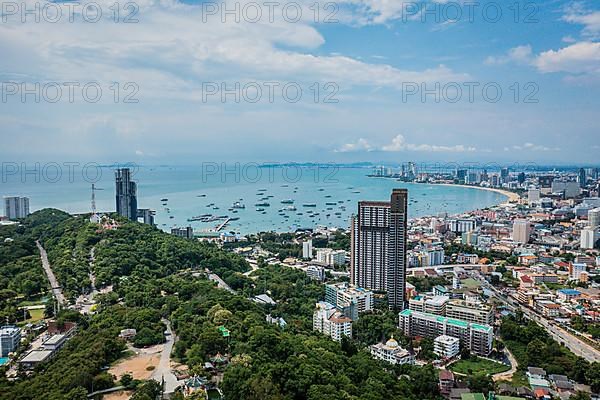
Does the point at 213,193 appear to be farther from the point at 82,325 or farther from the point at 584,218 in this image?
the point at 82,325

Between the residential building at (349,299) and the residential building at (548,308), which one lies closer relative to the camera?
the residential building at (349,299)

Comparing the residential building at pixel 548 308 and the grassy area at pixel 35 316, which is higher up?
the grassy area at pixel 35 316

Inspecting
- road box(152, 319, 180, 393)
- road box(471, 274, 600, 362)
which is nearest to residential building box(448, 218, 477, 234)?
road box(471, 274, 600, 362)

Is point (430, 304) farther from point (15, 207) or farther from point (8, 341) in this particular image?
point (15, 207)

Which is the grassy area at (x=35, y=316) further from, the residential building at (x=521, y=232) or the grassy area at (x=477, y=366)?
the residential building at (x=521, y=232)

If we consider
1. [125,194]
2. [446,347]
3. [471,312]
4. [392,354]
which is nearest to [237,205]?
[125,194]

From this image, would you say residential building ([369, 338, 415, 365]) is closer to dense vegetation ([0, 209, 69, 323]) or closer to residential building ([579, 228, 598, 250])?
dense vegetation ([0, 209, 69, 323])

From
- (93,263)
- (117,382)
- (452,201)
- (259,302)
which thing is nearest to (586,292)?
(259,302)

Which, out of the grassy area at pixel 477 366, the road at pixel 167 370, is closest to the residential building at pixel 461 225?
the grassy area at pixel 477 366
